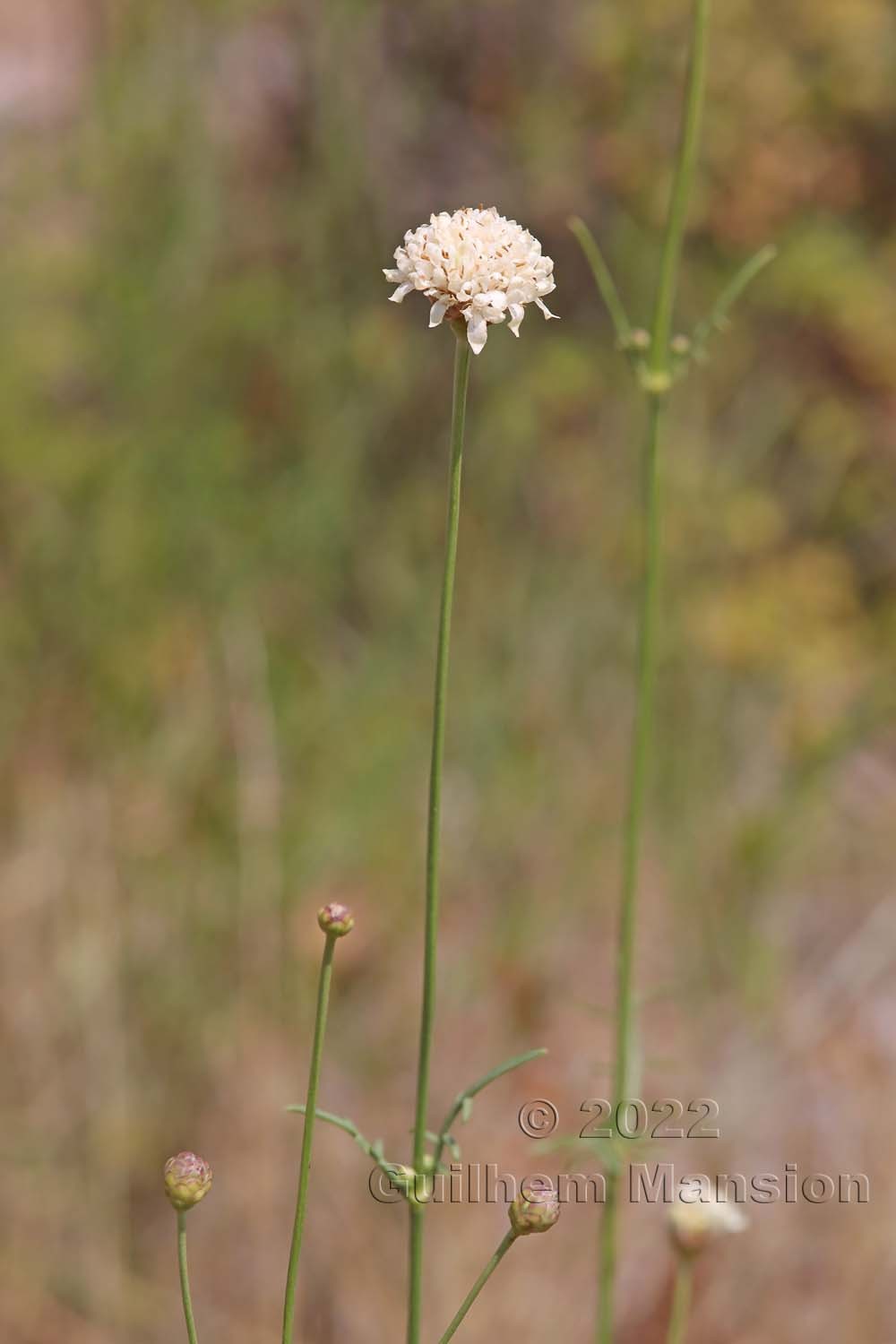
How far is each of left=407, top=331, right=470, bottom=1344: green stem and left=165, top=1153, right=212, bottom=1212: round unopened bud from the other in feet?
0.41

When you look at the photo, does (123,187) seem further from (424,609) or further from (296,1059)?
(296,1059)

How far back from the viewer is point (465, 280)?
0.76m

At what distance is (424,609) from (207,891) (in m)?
0.90

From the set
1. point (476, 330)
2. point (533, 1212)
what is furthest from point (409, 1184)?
point (476, 330)

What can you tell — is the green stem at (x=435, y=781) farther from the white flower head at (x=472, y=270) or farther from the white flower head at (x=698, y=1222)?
the white flower head at (x=698, y=1222)

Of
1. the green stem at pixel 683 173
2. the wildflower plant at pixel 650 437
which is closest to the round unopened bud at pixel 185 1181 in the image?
the wildflower plant at pixel 650 437

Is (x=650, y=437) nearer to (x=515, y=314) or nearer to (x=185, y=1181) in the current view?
(x=515, y=314)

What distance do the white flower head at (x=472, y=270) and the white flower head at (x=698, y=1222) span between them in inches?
32.4

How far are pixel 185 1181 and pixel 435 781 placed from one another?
0.89 ft

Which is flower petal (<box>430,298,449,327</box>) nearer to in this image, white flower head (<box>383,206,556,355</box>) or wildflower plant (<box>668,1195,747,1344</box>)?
white flower head (<box>383,206,556,355</box>)

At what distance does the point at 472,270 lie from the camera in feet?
2.50

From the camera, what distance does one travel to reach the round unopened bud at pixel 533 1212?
730 millimetres

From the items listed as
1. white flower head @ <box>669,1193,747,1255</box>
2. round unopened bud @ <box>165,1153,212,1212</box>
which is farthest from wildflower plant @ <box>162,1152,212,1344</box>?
white flower head @ <box>669,1193,747,1255</box>

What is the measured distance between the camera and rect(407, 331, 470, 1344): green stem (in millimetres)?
705
